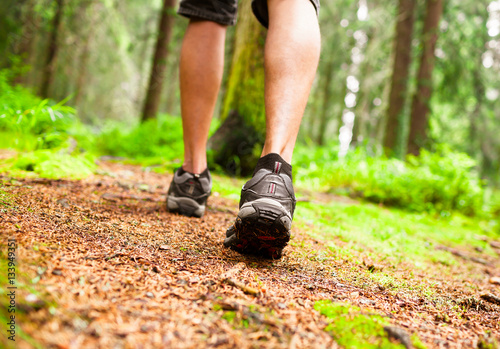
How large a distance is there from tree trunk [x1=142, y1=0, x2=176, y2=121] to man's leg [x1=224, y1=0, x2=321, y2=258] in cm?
708

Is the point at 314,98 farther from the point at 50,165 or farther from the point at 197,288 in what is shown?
the point at 197,288

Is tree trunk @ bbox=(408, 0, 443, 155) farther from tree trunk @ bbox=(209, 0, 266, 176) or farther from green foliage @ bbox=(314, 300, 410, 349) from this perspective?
green foliage @ bbox=(314, 300, 410, 349)

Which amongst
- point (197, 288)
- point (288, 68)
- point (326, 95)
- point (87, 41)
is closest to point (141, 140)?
point (288, 68)

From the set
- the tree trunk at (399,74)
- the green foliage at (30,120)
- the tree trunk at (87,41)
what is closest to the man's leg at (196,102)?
the green foliage at (30,120)

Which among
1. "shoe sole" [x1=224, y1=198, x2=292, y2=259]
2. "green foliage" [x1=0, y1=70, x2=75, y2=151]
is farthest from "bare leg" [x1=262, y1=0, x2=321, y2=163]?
"green foliage" [x1=0, y1=70, x2=75, y2=151]

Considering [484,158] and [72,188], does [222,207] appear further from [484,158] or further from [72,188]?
[484,158]

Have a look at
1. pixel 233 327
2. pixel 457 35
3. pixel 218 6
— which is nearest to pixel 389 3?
pixel 457 35

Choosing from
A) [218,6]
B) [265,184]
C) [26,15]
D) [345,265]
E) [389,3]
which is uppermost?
[389,3]

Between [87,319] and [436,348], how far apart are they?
83 centimetres

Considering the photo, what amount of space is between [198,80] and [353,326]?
1.45 meters

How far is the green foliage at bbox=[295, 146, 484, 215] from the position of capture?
421 cm

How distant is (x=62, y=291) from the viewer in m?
0.73

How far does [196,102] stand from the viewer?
1812 millimetres

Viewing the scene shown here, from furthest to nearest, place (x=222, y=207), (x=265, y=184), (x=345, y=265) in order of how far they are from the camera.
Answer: (x=222, y=207) < (x=345, y=265) < (x=265, y=184)
